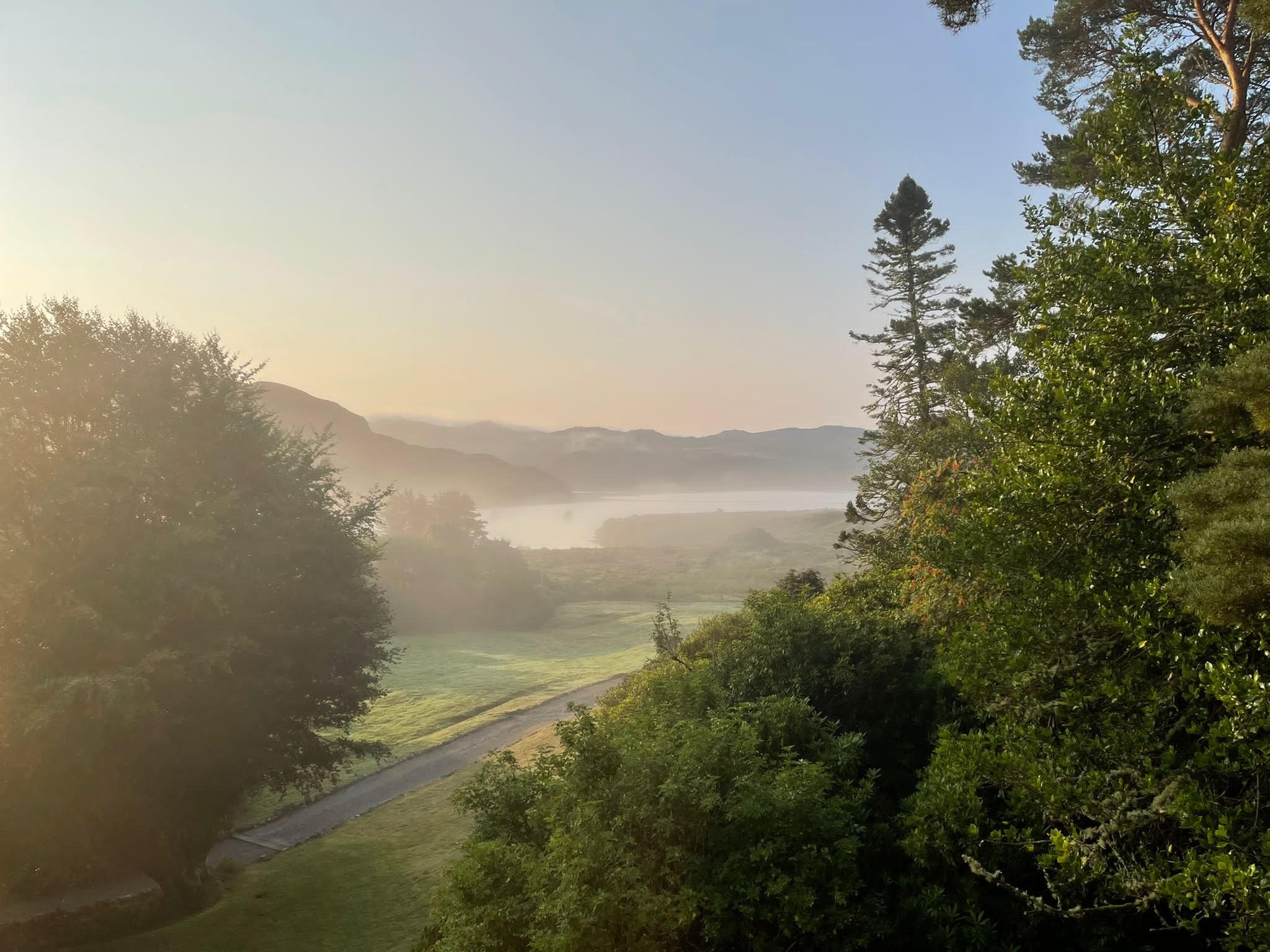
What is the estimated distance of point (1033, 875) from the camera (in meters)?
9.64

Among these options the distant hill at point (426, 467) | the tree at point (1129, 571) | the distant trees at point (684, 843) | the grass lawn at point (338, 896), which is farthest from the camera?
the distant hill at point (426, 467)

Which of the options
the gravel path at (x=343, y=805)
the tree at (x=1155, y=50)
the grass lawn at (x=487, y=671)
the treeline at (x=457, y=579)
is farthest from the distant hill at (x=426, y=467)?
the tree at (x=1155, y=50)

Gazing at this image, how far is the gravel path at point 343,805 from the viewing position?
17.2 meters

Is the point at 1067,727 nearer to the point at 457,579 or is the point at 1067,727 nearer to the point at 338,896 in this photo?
the point at 338,896

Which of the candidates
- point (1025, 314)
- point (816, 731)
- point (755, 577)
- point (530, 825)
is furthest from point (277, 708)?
point (755, 577)

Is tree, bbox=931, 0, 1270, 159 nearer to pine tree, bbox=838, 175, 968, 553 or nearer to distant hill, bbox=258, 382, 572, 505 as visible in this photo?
pine tree, bbox=838, 175, 968, 553

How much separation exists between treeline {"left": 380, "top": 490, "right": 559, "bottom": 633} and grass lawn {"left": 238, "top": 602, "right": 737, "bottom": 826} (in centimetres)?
219

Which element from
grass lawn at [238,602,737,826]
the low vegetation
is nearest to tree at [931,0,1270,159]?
grass lawn at [238,602,737,826]

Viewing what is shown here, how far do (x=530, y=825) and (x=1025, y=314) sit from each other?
10892 millimetres

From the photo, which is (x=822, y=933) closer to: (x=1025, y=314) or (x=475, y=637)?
(x=1025, y=314)

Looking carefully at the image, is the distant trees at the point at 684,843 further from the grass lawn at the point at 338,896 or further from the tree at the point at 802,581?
the tree at the point at 802,581

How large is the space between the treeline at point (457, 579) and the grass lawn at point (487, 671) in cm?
219

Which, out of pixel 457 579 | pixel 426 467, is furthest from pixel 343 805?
pixel 426 467

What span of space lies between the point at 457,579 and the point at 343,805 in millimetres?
43236
